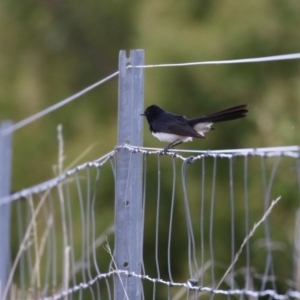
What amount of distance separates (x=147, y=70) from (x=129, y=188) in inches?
277

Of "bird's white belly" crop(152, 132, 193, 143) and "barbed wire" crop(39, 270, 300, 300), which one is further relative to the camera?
"bird's white belly" crop(152, 132, 193, 143)

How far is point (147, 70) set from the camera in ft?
34.6

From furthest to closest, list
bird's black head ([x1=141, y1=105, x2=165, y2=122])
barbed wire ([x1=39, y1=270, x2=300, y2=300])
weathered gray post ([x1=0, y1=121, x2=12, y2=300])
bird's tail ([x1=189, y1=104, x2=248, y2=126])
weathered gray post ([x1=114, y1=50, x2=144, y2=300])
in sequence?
weathered gray post ([x1=0, y1=121, x2=12, y2=300]) → bird's black head ([x1=141, y1=105, x2=165, y2=122]) → bird's tail ([x1=189, y1=104, x2=248, y2=126]) → weathered gray post ([x1=114, y1=50, x2=144, y2=300]) → barbed wire ([x1=39, y1=270, x2=300, y2=300])

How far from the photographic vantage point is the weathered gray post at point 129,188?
3.59 m

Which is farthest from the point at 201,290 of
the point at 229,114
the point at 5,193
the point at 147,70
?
the point at 147,70

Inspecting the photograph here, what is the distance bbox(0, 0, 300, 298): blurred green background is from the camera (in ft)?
33.0

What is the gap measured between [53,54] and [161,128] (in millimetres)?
10921

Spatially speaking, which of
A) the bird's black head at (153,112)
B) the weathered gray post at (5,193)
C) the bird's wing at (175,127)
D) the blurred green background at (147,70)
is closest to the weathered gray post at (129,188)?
the bird's wing at (175,127)

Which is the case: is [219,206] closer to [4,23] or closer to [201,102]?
[201,102]

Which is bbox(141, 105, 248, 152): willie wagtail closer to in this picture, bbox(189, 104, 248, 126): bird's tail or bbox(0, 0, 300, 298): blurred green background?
bbox(189, 104, 248, 126): bird's tail

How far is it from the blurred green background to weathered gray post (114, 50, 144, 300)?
17.6 feet

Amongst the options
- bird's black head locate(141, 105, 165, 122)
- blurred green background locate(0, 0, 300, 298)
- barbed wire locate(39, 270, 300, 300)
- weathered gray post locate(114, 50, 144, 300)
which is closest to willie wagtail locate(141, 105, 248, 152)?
bird's black head locate(141, 105, 165, 122)

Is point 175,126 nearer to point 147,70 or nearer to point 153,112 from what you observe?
point 153,112

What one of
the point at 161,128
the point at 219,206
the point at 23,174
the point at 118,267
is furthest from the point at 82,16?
the point at 118,267
